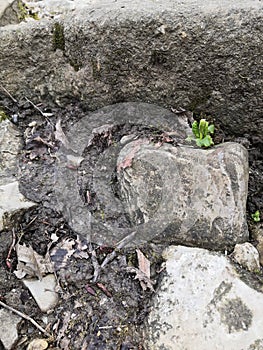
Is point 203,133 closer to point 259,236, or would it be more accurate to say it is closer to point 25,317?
point 259,236

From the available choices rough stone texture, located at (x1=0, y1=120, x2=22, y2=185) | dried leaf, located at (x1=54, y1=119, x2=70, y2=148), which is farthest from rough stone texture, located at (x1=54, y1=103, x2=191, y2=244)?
rough stone texture, located at (x1=0, y1=120, x2=22, y2=185)

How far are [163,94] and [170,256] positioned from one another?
34.8 inches

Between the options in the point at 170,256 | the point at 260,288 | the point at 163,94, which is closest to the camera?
the point at 260,288

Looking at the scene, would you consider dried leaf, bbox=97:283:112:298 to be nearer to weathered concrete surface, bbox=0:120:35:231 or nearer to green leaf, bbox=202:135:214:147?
weathered concrete surface, bbox=0:120:35:231

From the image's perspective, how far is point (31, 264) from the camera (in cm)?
192

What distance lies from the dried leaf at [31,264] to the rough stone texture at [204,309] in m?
0.54

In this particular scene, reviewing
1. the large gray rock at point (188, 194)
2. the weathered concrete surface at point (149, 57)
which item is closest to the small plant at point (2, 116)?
the weathered concrete surface at point (149, 57)

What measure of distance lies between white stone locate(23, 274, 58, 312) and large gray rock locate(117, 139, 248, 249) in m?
0.49

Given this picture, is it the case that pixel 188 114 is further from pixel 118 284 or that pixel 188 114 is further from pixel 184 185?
pixel 118 284

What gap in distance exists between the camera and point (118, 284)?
188 cm

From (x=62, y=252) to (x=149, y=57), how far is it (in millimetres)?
1090

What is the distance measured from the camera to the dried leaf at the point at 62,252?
1.94 meters

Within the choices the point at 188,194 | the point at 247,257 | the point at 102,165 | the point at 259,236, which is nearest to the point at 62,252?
the point at 102,165

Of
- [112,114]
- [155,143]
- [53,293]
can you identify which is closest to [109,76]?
[112,114]
